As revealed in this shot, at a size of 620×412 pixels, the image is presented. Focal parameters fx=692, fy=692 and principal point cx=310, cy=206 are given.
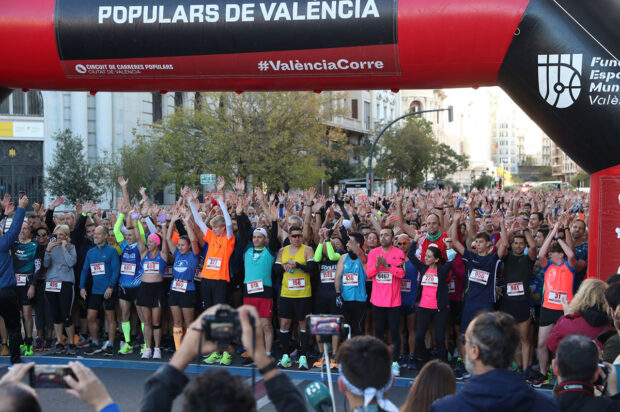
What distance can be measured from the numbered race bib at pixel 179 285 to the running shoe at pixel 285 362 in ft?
5.14

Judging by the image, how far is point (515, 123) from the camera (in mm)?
198875

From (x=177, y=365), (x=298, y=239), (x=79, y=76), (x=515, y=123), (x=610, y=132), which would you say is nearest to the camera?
(x=177, y=365)

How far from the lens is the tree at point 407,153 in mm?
42969

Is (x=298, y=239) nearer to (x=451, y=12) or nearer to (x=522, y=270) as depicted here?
(x=522, y=270)

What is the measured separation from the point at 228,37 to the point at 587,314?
163 inches

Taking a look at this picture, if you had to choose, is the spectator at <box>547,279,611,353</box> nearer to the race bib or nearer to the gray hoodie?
the race bib

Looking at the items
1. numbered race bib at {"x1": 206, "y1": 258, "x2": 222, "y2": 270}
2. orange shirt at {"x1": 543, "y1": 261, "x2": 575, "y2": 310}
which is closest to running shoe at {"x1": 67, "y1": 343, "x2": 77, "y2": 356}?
numbered race bib at {"x1": 206, "y1": 258, "x2": 222, "y2": 270}

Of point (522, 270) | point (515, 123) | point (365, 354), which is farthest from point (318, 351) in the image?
point (515, 123)

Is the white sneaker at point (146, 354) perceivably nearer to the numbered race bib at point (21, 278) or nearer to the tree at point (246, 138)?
the numbered race bib at point (21, 278)

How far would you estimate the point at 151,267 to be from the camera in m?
9.21

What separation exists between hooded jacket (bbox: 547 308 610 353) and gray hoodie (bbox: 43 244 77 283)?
6433 millimetres

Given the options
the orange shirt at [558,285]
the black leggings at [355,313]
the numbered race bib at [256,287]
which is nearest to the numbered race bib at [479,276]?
the orange shirt at [558,285]

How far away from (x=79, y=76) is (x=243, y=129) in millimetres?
18626

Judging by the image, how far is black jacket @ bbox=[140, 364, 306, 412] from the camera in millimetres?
2496
